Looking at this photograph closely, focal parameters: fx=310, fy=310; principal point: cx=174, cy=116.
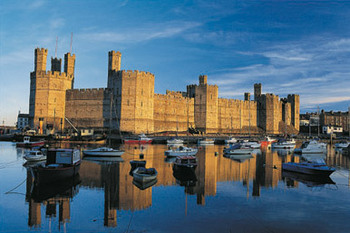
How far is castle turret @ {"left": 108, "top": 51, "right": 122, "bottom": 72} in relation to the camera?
163 ft

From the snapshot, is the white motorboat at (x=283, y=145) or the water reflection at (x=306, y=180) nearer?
the water reflection at (x=306, y=180)

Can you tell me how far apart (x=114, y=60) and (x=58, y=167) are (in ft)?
119

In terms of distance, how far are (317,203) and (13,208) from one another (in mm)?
11211

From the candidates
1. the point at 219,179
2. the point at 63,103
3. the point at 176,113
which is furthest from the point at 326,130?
the point at 219,179

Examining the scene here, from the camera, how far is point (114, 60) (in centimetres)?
4981

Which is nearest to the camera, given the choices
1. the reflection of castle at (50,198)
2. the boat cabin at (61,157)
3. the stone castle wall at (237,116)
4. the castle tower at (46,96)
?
the reflection of castle at (50,198)

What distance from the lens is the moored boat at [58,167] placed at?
14.6 m

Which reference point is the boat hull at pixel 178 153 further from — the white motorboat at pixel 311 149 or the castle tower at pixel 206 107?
the castle tower at pixel 206 107

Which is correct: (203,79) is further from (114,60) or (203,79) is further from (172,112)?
(114,60)

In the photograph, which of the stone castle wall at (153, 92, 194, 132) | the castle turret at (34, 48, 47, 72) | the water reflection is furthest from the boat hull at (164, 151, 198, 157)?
the castle turret at (34, 48, 47, 72)

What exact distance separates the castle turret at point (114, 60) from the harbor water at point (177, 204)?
110ft

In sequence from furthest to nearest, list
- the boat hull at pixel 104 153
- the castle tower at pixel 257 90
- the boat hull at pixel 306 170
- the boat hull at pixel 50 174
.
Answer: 1. the castle tower at pixel 257 90
2. the boat hull at pixel 104 153
3. the boat hull at pixel 306 170
4. the boat hull at pixel 50 174

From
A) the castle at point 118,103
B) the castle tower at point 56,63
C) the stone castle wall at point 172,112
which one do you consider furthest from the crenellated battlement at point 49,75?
the stone castle wall at point 172,112

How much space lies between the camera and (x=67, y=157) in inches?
663
